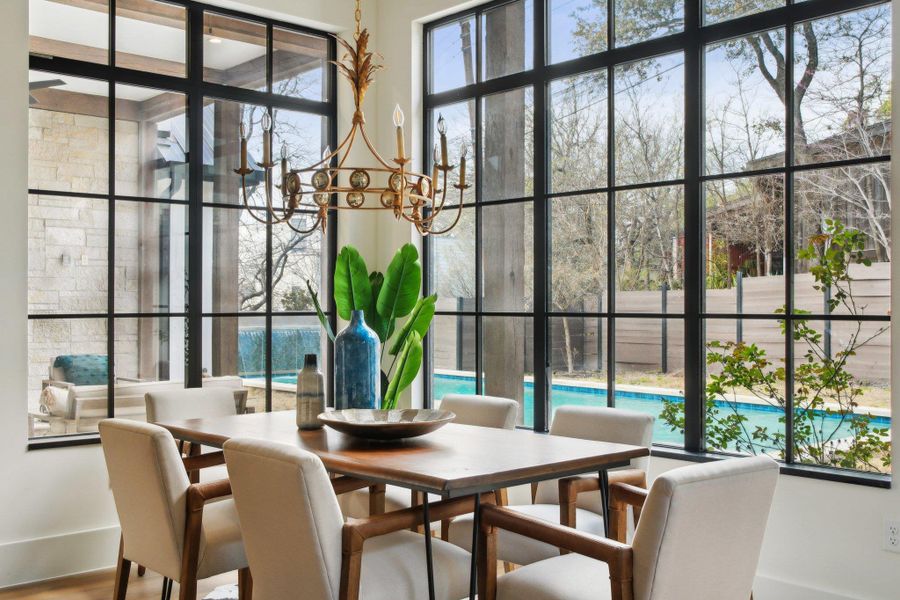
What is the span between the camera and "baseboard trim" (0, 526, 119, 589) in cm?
400

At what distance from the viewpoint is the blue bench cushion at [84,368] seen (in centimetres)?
425

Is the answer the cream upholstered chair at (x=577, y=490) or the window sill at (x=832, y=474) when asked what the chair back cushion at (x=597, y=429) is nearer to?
the cream upholstered chair at (x=577, y=490)

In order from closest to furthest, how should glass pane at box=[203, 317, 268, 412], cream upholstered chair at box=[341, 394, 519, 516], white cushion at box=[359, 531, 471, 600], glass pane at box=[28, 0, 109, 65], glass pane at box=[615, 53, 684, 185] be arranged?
white cushion at box=[359, 531, 471, 600], cream upholstered chair at box=[341, 394, 519, 516], glass pane at box=[615, 53, 684, 185], glass pane at box=[28, 0, 109, 65], glass pane at box=[203, 317, 268, 412]

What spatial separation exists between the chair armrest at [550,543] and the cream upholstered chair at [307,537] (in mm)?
144

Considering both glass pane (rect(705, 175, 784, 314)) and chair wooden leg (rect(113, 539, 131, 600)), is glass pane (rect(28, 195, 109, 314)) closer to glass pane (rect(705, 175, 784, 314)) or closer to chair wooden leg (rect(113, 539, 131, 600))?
chair wooden leg (rect(113, 539, 131, 600))

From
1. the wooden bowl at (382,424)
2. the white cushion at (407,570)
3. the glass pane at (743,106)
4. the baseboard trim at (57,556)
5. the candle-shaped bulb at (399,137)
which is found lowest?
the baseboard trim at (57,556)

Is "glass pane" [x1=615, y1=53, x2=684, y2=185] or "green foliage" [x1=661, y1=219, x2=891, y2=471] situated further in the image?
"glass pane" [x1=615, y1=53, x2=684, y2=185]

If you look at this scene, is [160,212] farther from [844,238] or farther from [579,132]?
[844,238]

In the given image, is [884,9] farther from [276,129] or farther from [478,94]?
[276,129]

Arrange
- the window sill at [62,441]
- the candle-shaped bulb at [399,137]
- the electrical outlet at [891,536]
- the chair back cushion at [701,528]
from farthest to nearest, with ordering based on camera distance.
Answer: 1. the window sill at [62,441]
2. the electrical outlet at [891,536]
3. the candle-shaped bulb at [399,137]
4. the chair back cushion at [701,528]

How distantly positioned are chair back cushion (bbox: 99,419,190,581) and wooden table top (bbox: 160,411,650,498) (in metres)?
0.34

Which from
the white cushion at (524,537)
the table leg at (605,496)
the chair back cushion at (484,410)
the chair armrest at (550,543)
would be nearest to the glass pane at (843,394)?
the white cushion at (524,537)

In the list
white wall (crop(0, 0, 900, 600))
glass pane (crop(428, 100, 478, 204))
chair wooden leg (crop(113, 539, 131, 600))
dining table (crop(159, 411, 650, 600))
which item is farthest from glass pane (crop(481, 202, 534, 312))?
chair wooden leg (crop(113, 539, 131, 600))

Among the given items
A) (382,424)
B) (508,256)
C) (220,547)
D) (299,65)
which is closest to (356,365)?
(382,424)
